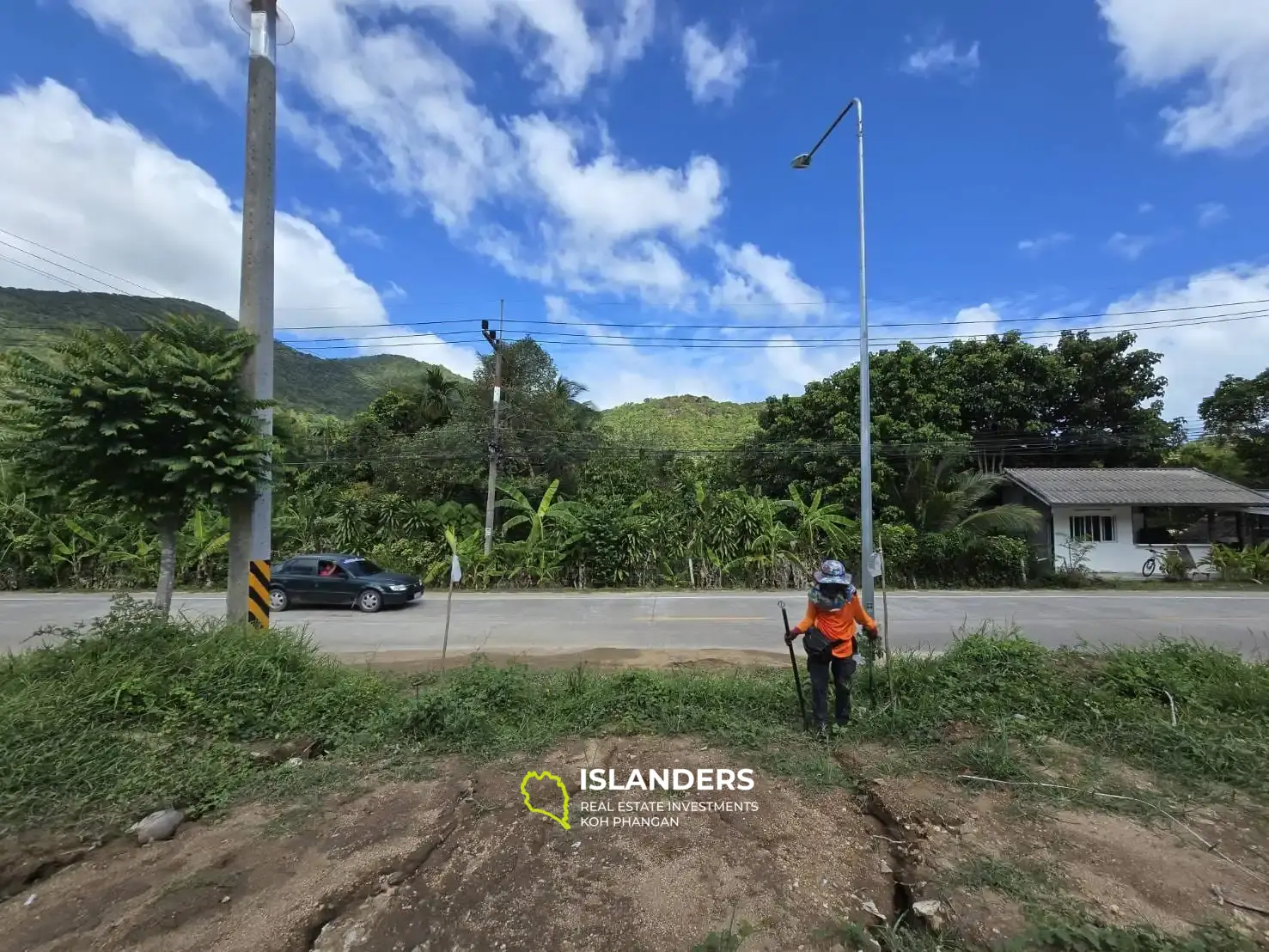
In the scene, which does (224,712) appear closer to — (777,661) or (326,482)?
(777,661)

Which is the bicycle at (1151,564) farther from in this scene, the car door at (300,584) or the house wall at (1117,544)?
the car door at (300,584)

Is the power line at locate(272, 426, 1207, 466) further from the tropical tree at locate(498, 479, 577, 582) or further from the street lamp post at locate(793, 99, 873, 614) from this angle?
the street lamp post at locate(793, 99, 873, 614)

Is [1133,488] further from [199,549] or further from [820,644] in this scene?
[199,549]

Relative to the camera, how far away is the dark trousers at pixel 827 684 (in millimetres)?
5164

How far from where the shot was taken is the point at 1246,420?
92.5ft

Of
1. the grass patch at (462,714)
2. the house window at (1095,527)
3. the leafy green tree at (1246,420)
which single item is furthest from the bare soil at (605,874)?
the leafy green tree at (1246,420)

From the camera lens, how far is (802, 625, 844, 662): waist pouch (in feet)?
16.8

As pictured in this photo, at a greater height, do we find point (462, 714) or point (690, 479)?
point (690, 479)

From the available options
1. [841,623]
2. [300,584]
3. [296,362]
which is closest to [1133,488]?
[841,623]

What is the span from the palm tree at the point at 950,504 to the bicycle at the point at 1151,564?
3789mm

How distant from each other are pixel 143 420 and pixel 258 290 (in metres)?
1.87

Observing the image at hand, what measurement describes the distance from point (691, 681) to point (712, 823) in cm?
256

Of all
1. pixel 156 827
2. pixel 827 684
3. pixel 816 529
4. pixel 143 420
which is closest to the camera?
pixel 156 827

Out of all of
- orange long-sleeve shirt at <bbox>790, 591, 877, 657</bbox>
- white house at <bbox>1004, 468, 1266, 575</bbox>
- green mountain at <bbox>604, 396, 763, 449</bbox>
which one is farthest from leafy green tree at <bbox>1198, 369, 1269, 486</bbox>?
orange long-sleeve shirt at <bbox>790, 591, 877, 657</bbox>
